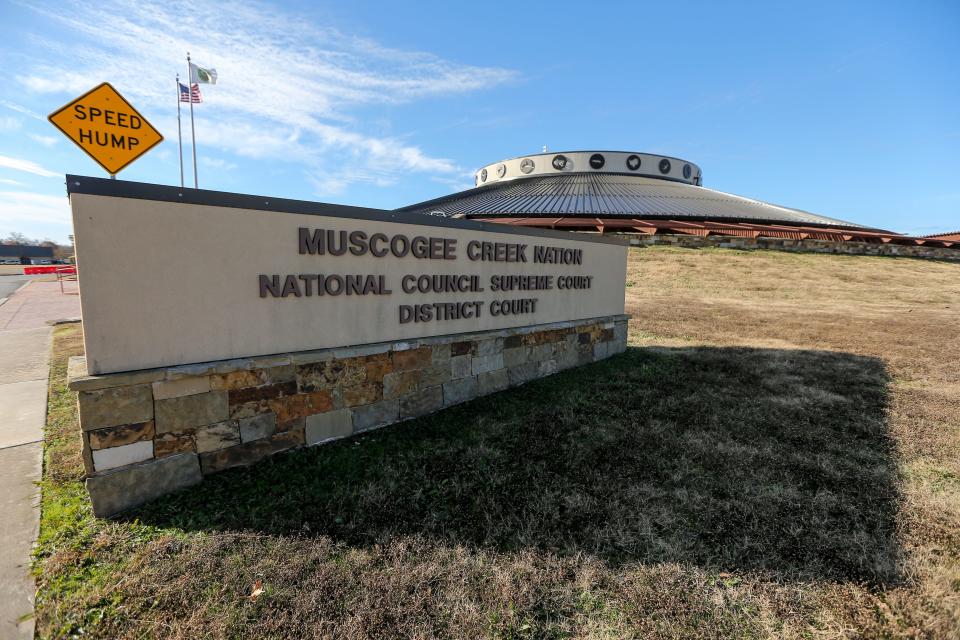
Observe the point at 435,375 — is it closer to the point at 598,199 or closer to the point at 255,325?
the point at 255,325

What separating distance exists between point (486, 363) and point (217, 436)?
3459 mm

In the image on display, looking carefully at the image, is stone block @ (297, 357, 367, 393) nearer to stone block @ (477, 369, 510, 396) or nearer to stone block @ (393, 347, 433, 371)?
stone block @ (393, 347, 433, 371)

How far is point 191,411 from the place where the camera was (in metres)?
3.88

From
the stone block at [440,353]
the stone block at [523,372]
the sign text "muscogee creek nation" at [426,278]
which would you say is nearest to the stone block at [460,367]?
the stone block at [440,353]

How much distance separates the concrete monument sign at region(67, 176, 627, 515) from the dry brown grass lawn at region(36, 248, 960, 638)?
1.15ft

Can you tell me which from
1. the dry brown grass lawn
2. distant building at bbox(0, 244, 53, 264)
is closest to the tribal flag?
the dry brown grass lawn

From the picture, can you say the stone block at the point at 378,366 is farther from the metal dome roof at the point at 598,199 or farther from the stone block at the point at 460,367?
the metal dome roof at the point at 598,199

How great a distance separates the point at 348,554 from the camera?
10.3 feet

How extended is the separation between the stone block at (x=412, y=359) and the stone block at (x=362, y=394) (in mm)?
302

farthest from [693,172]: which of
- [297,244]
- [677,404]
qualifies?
[297,244]

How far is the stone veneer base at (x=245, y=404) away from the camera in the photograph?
3533 millimetres

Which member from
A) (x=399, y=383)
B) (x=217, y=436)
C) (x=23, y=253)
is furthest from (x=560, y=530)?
(x=23, y=253)

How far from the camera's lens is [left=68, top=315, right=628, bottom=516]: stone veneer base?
11.6 feet

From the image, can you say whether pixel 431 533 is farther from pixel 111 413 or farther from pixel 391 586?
pixel 111 413
